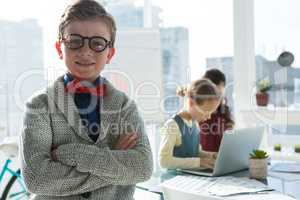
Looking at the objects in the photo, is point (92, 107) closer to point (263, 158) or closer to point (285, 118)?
point (263, 158)

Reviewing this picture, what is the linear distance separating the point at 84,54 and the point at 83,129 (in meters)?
0.24

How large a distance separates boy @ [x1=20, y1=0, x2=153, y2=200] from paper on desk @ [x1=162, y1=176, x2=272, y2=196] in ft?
0.97

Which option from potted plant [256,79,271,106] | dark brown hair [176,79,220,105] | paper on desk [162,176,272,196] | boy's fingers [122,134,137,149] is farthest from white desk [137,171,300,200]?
potted plant [256,79,271,106]

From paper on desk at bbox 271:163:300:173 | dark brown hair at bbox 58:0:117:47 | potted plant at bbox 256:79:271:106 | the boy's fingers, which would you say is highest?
dark brown hair at bbox 58:0:117:47

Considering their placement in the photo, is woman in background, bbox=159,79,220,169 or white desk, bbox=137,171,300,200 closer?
white desk, bbox=137,171,300,200

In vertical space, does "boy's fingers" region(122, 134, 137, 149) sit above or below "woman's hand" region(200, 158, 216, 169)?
above

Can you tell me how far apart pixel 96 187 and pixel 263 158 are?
2.90ft

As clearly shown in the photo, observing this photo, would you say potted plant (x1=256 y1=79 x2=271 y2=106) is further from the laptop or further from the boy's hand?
the boy's hand

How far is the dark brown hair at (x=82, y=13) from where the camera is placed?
3.90 feet

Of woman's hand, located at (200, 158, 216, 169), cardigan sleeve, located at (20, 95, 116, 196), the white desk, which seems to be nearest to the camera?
cardigan sleeve, located at (20, 95, 116, 196)

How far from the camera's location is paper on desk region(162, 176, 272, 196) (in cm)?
141

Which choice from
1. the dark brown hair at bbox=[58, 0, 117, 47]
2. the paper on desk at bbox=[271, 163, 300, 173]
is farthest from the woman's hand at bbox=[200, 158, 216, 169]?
the dark brown hair at bbox=[58, 0, 117, 47]

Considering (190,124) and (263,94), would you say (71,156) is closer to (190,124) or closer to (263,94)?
(190,124)

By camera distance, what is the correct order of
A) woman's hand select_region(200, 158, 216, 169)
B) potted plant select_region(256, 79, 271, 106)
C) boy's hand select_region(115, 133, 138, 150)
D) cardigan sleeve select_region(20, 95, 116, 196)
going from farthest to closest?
potted plant select_region(256, 79, 271, 106), woman's hand select_region(200, 158, 216, 169), boy's hand select_region(115, 133, 138, 150), cardigan sleeve select_region(20, 95, 116, 196)
